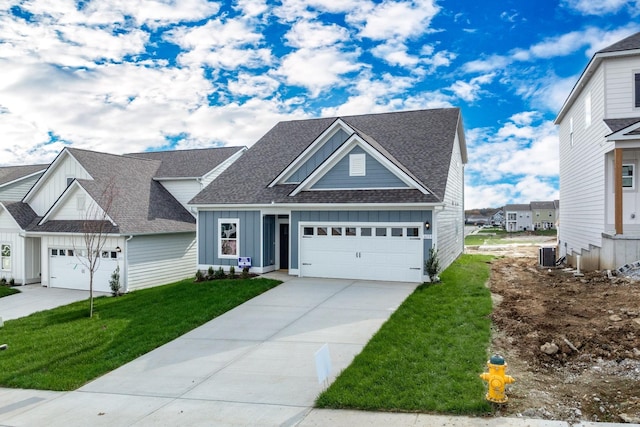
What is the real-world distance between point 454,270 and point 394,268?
11.7 ft

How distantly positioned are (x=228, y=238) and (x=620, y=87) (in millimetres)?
15410

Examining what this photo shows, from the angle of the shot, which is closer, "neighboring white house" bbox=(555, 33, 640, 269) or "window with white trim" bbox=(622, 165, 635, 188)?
"neighboring white house" bbox=(555, 33, 640, 269)

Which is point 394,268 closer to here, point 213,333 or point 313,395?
point 213,333

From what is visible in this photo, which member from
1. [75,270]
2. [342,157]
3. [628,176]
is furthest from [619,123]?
[75,270]

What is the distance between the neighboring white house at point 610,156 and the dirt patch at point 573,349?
1878mm

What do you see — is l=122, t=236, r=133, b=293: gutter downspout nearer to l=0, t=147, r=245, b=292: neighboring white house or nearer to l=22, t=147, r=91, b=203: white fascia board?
l=0, t=147, r=245, b=292: neighboring white house

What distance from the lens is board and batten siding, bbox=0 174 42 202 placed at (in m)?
26.2

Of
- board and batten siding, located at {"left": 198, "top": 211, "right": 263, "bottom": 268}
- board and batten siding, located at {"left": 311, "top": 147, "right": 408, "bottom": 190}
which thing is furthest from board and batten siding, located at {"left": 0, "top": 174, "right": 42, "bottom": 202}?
board and batten siding, located at {"left": 311, "top": 147, "right": 408, "bottom": 190}

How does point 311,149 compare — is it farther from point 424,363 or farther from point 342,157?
point 424,363

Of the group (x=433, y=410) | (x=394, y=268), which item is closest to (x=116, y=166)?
(x=394, y=268)

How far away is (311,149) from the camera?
18938mm

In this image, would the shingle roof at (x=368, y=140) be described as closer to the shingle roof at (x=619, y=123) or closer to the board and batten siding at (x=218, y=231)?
the board and batten siding at (x=218, y=231)

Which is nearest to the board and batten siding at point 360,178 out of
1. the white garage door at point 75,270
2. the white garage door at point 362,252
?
the white garage door at point 362,252

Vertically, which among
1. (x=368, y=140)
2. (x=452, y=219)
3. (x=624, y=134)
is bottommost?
(x=452, y=219)
